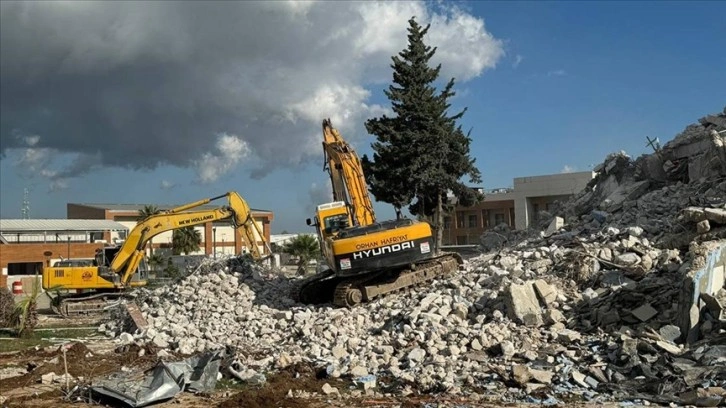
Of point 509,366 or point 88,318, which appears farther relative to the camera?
point 88,318

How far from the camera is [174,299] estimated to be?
18688mm

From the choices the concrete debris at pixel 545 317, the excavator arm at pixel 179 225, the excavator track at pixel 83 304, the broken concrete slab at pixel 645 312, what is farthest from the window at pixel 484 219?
the broken concrete slab at pixel 645 312

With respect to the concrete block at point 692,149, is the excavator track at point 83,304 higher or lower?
lower

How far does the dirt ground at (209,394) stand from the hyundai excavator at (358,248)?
14.9 feet

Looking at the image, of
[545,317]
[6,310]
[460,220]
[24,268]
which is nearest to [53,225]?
[24,268]

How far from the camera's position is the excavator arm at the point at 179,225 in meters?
20.3

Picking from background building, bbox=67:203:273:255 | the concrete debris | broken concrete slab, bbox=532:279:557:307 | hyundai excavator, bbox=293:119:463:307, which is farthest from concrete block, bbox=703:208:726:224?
background building, bbox=67:203:273:255

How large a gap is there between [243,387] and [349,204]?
26.5 ft

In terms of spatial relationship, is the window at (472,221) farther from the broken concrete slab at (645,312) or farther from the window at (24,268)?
the broken concrete slab at (645,312)

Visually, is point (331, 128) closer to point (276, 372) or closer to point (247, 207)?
point (247, 207)

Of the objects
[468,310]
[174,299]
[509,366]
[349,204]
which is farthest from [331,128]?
[509,366]

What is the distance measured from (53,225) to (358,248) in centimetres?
4761

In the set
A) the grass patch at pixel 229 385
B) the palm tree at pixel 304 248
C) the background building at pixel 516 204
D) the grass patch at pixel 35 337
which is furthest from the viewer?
the background building at pixel 516 204

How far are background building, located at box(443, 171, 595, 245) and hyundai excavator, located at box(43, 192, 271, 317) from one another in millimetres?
26002
